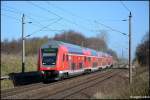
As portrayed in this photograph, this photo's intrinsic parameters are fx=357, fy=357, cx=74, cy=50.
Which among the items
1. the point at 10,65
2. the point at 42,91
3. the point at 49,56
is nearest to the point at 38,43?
the point at 10,65

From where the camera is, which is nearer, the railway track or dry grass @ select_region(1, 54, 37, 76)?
the railway track

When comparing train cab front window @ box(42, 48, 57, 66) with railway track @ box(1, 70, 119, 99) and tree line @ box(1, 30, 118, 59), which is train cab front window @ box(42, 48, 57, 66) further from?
tree line @ box(1, 30, 118, 59)

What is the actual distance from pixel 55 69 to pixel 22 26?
7577 mm

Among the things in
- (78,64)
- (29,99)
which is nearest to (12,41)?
(78,64)

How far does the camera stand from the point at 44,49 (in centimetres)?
3095

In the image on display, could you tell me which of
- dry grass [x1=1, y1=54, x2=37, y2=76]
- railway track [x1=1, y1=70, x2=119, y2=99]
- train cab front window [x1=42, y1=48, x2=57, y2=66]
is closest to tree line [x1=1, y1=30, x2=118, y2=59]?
dry grass [x1=1, y1=54, x2=37, y2=76]

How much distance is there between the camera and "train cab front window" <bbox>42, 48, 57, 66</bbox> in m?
30.5

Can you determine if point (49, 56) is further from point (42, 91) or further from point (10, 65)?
point (10, 65)

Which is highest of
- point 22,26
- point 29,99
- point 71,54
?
point 22,26

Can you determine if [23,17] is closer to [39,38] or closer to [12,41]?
[12,41]

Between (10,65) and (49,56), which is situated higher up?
(49,56)

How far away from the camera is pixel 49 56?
30625 mm

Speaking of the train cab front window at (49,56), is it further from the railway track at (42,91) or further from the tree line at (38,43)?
the tree line at (38,43)

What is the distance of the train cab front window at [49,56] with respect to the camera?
1199 inches
